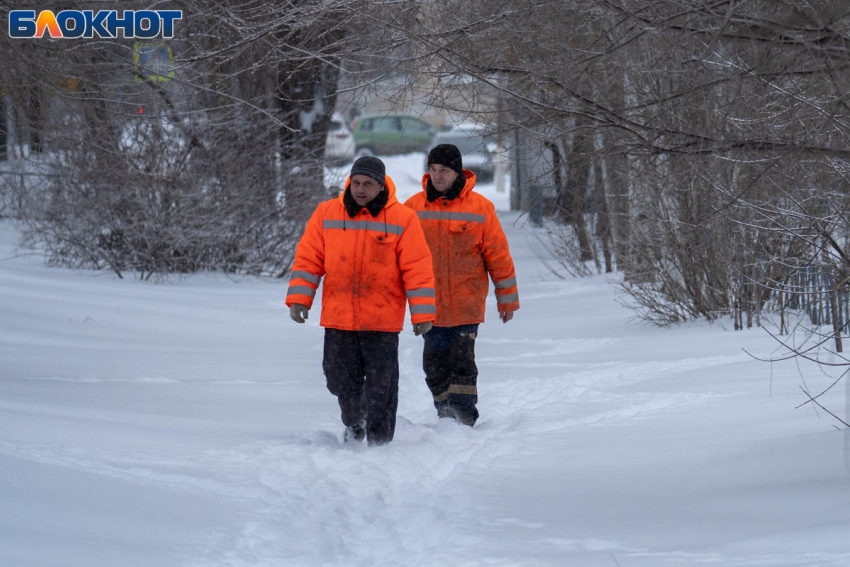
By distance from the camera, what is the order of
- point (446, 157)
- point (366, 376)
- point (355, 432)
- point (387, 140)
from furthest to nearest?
point (387, 140) < point (446, 157) < point (355, 432) < point (366, 376)

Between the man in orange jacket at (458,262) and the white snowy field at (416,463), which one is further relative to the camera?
the man in orange jacket at (458,262)

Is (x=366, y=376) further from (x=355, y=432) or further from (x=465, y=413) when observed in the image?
(x=465, y=413)

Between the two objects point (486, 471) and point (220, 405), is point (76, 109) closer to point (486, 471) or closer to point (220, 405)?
point (220, 405)

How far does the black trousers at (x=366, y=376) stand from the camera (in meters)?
4.63

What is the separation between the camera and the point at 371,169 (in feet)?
14.8

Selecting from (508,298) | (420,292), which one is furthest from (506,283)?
(420,292)

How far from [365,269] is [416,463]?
93cm

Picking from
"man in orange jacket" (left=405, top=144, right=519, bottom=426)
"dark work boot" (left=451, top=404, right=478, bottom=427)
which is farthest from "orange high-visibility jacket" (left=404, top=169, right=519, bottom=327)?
"dark work boot" (left=451, top=404, right=478, bottom=427)

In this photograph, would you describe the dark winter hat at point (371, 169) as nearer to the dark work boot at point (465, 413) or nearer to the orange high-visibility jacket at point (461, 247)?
the orange high-visibility jacket at point (461, 247)

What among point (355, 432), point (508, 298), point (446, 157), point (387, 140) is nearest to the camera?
point (355, 432)

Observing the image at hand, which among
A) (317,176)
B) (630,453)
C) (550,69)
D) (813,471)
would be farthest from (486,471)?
(317,176)

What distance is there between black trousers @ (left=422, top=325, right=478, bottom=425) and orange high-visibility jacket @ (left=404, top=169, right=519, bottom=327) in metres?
0.09

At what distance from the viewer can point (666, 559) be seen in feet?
9.82

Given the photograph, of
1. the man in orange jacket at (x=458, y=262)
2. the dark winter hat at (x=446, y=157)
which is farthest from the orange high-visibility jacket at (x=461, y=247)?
the dark winter hat at (x=446, y=157)
